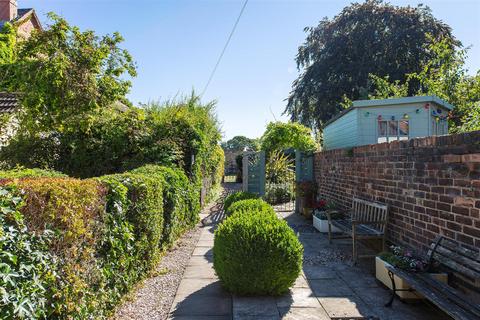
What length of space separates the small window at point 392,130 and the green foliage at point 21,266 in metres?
9.13

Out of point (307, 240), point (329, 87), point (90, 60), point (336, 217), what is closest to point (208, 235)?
point (307, 240)

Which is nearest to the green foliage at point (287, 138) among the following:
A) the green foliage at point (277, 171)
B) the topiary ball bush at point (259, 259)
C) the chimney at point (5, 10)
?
the green foliage at point (277, 171)

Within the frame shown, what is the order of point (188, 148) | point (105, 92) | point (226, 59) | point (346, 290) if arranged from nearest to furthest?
point (346, 290) < point (105, 92) < point (188, 148) < point (226, 59)

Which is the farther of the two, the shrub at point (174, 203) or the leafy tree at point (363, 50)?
the leafy tree at point (363, 50)

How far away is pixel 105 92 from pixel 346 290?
750cm

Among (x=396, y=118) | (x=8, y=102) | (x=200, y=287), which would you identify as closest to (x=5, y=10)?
(x=8, y=102)

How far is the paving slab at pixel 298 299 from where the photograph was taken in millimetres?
4090

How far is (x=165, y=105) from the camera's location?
14.3m

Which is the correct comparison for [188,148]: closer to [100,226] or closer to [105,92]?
[105,92]

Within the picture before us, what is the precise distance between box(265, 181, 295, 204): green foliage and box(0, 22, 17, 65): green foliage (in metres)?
9.03

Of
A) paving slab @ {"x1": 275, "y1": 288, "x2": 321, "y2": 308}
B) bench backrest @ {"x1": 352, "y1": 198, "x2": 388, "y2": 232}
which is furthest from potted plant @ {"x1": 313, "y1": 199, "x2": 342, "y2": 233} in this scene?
paving slab @ {"x1": 275, "y1": 288, "x2": 321, "y2": 308}

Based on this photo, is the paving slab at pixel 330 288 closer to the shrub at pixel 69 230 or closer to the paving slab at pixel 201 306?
the paving slab at pixel 201 306

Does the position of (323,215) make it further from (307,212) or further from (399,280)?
(399,280)

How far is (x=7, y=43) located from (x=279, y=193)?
9.71 m
